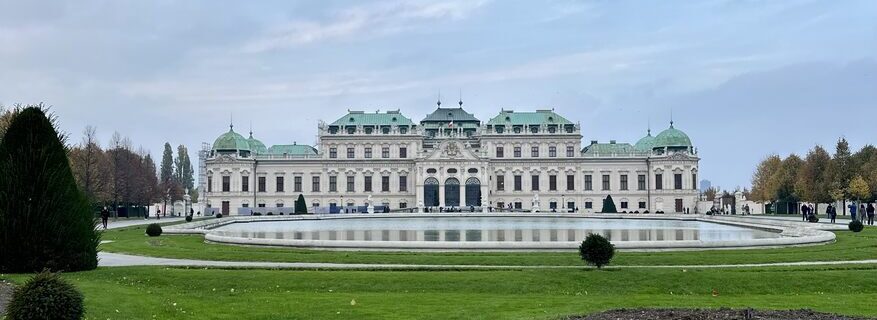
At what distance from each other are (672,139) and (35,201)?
85253 mm

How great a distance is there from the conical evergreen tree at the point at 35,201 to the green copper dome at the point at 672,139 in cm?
8382

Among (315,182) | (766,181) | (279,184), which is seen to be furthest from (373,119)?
(766,181)

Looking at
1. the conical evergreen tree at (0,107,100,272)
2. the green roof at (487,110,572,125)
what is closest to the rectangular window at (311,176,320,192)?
the green roof at (487,110,572,125)

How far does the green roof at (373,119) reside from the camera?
9569 centimetres

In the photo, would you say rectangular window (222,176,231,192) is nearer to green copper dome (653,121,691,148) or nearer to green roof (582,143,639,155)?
green roof (582,143,639,155)

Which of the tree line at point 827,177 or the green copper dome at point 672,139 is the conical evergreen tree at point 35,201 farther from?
the green copper dome at point 672,139

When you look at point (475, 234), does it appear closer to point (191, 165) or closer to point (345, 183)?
point (345, 183)

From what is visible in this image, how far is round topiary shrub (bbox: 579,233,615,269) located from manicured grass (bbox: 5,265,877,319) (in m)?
0.46

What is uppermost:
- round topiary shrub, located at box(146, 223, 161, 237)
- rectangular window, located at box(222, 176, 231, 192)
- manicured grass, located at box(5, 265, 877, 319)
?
rectangular window, located at box(222, 176, 231, 192)

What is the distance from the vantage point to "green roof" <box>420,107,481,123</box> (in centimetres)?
10050

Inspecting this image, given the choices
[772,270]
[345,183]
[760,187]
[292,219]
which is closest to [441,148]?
[345,183]

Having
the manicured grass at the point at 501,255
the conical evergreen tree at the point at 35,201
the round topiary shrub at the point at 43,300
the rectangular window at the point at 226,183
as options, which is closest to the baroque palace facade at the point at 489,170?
the rectangular window at the point at 226,183

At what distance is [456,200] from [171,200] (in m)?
35.5

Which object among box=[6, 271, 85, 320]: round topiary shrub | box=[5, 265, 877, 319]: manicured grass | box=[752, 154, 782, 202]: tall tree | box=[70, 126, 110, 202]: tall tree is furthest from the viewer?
box=[752, 154, 782, 202]: tall tree
